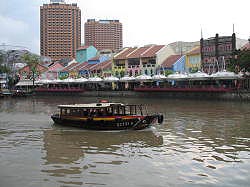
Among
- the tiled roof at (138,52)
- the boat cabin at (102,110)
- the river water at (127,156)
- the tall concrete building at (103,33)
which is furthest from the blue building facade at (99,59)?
the tall concrete building at (103,33)

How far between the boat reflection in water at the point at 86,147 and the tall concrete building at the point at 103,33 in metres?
131

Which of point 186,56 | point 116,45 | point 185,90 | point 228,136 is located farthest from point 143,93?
point 116,45

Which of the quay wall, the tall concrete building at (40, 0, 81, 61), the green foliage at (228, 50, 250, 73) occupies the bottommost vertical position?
the quay wall

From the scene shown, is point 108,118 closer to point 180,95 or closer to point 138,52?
point 180,95

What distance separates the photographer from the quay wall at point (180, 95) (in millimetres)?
38134

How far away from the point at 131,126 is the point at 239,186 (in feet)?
29.2

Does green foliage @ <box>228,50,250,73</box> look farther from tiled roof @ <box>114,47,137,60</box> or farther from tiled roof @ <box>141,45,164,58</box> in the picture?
tiled roof @ <box>114,47,137,60</box>

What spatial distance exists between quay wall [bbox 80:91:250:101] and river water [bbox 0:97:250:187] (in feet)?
62.4

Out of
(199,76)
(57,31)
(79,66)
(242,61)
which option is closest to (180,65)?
(199,76)

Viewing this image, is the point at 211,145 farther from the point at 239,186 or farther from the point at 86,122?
the point at 86,122

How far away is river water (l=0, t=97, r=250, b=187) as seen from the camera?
9.95m

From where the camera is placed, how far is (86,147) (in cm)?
1450

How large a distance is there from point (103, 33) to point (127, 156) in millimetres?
138276

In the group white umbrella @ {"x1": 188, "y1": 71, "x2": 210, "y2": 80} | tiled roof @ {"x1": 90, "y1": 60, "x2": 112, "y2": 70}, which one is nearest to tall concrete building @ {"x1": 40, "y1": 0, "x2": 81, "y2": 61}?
tiled roof @ {"x1": 90, "y1": 60, "x2": 112, "y2": 70}
